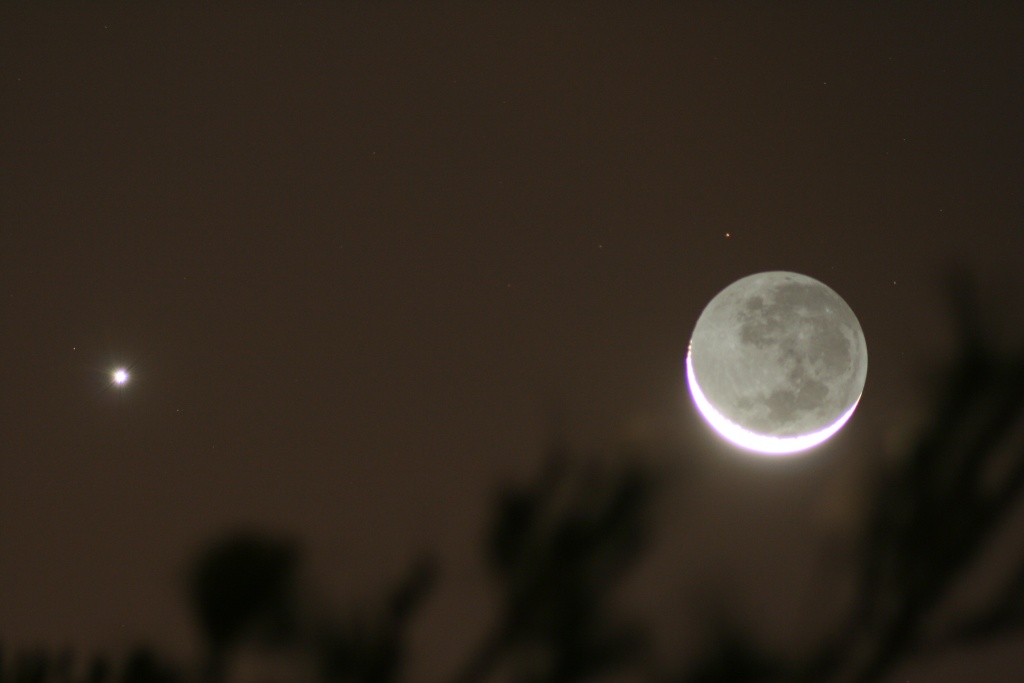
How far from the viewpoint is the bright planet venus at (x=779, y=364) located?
78.8 inches

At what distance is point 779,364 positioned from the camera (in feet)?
6.56

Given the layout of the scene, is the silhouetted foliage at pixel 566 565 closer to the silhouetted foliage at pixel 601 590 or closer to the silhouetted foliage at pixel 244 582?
the silhouetted foliage at pixel 601 590

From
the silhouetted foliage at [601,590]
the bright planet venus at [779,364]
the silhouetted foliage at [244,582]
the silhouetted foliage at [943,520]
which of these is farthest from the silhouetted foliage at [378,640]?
the silhouetted foliage at [943,520]

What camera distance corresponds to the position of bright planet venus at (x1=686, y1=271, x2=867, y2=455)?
6.57 ft

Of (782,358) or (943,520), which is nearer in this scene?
(782,358)

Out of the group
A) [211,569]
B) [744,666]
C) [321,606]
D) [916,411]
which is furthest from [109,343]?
[916,411]

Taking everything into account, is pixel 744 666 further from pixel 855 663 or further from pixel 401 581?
pixel 401 581

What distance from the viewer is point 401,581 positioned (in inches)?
86.9

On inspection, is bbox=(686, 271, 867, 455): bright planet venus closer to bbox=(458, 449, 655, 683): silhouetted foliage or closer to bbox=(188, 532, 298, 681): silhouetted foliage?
bbox=(458, 449, 655, 683): silhouetted foliage

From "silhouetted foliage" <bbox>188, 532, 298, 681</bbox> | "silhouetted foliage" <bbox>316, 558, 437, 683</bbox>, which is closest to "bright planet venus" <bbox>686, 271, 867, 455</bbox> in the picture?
"silhouetted foliage" <bbox>316, 558, 437, 683</bbox>

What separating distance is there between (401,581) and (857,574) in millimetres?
1376

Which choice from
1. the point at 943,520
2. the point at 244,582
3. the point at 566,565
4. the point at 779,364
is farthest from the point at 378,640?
the point at 943,520

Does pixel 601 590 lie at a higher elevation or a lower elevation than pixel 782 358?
lower

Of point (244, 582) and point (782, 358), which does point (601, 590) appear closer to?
point (782, 358)
